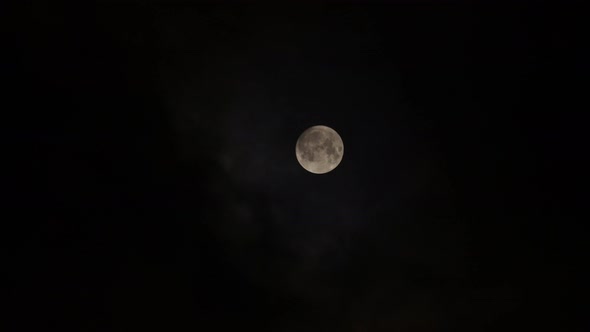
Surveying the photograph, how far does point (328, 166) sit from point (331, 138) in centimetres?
141

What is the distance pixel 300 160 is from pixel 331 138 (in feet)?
6.37

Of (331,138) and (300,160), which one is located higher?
(331,138)

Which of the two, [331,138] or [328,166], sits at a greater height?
[331,138]

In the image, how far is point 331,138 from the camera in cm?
1421

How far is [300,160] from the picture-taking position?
45.5 ft

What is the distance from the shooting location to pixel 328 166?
14125 millimetres

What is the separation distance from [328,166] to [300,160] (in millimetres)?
1451
